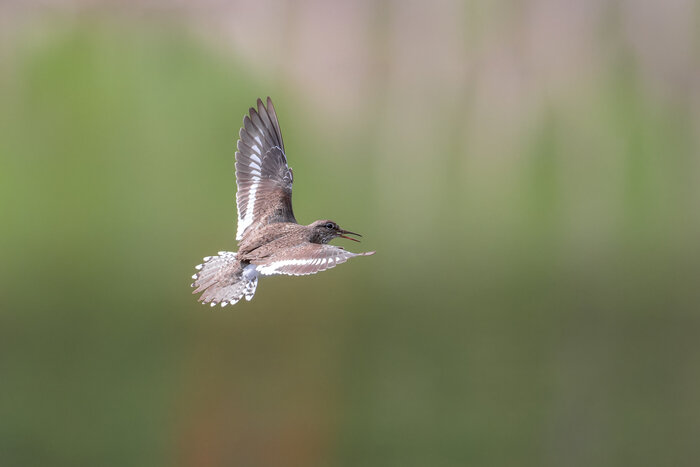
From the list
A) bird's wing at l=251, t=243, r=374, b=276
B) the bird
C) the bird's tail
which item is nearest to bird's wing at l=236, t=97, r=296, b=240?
the bird

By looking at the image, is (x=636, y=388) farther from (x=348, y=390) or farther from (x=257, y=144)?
(x=257, y=144)

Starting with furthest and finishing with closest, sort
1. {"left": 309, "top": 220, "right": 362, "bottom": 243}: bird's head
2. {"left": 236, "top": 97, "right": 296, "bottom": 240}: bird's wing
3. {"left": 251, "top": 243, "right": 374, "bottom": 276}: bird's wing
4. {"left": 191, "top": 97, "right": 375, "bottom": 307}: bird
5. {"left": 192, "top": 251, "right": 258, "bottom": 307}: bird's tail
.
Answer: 1. {"left": 236, "top": 97, "right": 296, "bottom": 240}: bird's wing
2. {"left": 309, "top": 220, "right": 362, "bottom": 243}: bird's head
3. {"left": 192, "top": 251, "right": 258, "bottom": 307}: bird's tail
4. {"left": 191, "top": 97, "right": 375, "bottom": 307}: bird
5. {"left": 251, "top": 243, "right": 374, "bottom": 276}: bird's wing

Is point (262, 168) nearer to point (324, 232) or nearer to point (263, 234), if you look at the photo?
point (263, 234)

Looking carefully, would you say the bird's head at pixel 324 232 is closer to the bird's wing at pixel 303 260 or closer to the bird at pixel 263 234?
the bird at pixel 263 234

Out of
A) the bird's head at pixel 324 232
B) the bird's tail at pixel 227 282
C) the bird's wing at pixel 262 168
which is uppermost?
the bird's wing at pixel 262 168

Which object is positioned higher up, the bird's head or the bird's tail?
the bird's head

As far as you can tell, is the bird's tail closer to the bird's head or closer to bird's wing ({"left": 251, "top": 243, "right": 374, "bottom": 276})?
bird's wing ({"left": 251, "top": 243, "right": 374, "bottom": 276})

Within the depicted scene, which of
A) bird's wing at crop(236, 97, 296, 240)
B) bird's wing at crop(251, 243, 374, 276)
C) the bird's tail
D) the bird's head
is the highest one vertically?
bird's wing at crop(236, 97, 296, 240)

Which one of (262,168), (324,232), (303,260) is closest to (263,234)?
(324,232)

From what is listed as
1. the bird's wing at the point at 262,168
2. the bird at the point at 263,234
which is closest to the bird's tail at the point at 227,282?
the bird at the point at 263,234
